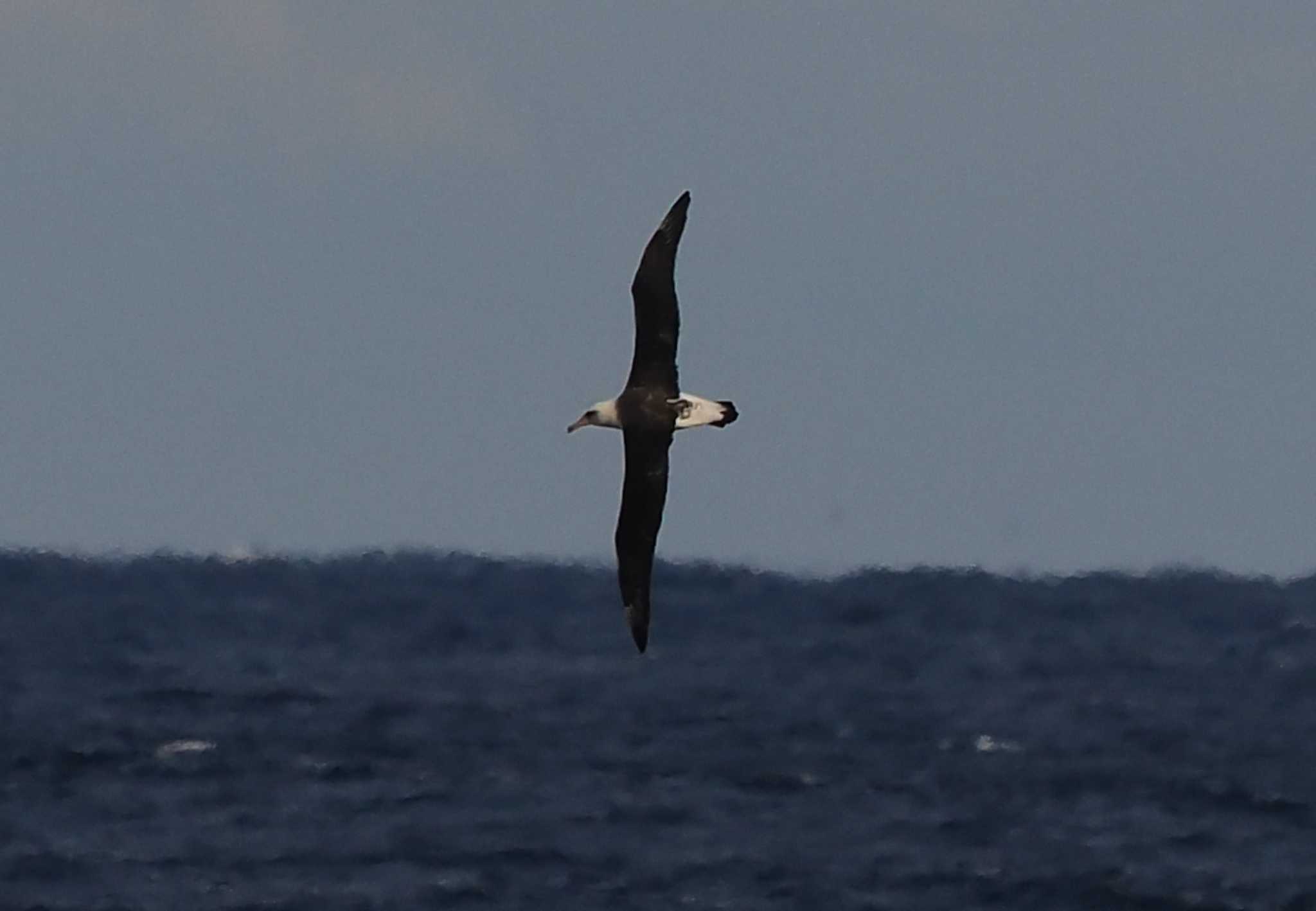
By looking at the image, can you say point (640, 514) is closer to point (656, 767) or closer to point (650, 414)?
point (650, 414)

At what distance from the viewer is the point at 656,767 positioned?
159 feet

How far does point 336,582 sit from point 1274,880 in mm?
82009

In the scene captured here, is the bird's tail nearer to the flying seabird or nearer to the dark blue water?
the flying seabird

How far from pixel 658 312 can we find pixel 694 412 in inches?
37.2

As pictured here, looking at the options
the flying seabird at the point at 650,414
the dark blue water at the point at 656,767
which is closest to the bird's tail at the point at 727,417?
the flying seabird at the point at 650,414

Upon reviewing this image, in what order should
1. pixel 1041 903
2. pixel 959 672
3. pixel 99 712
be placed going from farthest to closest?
1. pixel 959 672
2. pixel 99 712
3. pixel 1041 903

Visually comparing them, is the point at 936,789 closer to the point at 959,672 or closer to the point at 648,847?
the point at 648,847

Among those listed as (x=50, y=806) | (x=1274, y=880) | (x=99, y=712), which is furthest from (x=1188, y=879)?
(x=99, y=712)

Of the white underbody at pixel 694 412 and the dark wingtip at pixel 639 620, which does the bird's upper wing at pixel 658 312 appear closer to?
the white underbody at pixel 694 412

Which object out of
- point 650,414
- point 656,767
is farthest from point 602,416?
point 656,767

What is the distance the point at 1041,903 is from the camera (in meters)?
39.0

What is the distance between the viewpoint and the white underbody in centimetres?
2395

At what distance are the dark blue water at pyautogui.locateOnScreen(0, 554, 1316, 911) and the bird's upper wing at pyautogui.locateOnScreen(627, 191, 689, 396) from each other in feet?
52.3

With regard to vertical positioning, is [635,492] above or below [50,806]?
above
